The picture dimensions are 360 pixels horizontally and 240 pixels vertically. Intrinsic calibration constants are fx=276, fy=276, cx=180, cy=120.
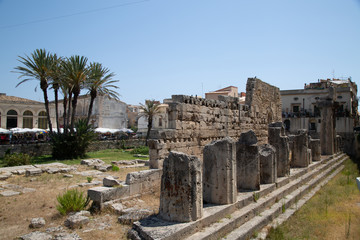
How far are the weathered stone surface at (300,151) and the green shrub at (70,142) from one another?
46.1 ft

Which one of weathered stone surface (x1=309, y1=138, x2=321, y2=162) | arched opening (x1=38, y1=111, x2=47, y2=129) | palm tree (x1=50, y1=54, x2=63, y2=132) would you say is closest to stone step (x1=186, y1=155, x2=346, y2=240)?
weathered stone surface (x1=309, y1=138, x2=321, y2=162)

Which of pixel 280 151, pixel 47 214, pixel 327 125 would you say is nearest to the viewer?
pixel 47 214

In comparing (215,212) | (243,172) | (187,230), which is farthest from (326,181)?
(187,230)

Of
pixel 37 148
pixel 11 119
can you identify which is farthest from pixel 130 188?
pixel 11 119

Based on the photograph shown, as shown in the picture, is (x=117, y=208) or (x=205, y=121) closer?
(x=117, y=208)

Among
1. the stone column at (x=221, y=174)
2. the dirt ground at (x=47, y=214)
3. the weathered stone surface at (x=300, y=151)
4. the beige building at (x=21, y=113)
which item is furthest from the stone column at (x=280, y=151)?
the beige building at (x=21, y=113)

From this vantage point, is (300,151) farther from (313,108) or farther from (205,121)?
(313,108)

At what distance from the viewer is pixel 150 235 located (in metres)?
4.15

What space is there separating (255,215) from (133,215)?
8.64ft

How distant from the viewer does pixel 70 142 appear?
19.3m

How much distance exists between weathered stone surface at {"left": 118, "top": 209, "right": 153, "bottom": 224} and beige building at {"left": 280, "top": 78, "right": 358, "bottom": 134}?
3121 centimetres

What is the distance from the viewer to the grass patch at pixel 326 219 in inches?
211

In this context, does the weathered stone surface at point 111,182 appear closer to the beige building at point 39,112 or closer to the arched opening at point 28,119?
the beige building at point 39,112

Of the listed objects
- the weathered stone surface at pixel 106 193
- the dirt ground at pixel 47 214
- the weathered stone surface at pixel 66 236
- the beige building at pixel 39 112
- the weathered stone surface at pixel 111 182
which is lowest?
the dirt ground at pixel 47 214
